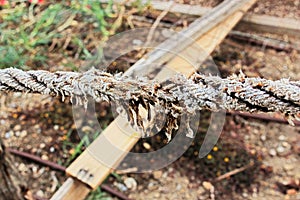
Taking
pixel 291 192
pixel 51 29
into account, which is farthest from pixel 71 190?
pixel 51 29

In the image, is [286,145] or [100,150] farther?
[286,145]

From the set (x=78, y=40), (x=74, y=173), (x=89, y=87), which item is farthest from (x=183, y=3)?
(x=89, y=87)

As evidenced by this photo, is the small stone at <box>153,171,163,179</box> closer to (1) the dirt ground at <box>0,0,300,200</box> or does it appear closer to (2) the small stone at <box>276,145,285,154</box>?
(1) the dirt ground at <box>0,0,300,200</box>

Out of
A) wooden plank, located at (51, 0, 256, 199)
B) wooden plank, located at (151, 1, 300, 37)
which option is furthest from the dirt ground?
wooden plank, located at (51, 0, 256, 199)

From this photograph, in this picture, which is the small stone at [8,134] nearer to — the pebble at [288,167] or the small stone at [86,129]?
the small stone at [86,129]

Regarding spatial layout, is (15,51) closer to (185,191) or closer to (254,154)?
(185,191)

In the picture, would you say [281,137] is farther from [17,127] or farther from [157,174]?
[17,127]
